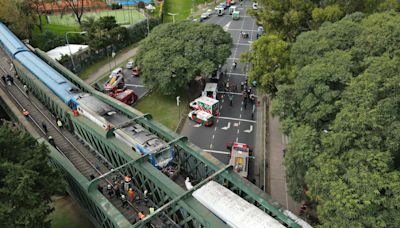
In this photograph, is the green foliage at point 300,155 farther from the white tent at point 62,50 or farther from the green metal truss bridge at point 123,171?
the white tent at point 62,50

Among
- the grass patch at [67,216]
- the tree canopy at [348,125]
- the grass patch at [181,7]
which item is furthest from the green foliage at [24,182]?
the grass patch at [181,7]

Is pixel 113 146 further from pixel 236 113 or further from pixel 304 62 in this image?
pixel 236 113

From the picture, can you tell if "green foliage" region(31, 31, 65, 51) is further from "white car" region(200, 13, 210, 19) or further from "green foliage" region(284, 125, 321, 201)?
"green foliage" region(284, 125, 321, 201)

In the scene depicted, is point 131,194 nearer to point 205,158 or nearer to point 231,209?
point 205,158

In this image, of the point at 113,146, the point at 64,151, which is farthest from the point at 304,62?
the point at 64,151

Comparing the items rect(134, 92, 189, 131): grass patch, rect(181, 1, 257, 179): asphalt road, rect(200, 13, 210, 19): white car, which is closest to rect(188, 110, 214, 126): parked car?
rect(181, 1, 257, 179): asphalt road

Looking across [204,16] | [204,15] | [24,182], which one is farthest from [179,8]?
[24,182]
